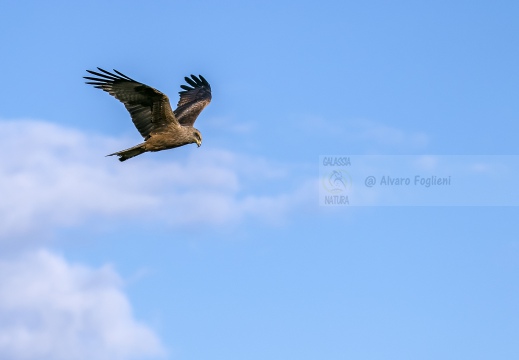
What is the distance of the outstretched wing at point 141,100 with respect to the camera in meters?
20.7

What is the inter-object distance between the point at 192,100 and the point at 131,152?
511cm

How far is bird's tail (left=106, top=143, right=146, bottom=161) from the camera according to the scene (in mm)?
20531

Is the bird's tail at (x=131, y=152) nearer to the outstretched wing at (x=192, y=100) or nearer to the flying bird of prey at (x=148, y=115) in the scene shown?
the flying bird of prey at (x=148, y=115)

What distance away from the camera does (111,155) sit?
796 inches

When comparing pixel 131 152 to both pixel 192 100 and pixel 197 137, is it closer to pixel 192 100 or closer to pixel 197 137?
pixel 197 137

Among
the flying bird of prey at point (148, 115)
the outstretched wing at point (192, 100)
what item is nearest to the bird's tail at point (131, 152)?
the flying bird of prey at point (148, 115)

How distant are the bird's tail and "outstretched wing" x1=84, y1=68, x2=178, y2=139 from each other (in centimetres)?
45

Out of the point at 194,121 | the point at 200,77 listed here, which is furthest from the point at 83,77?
the point at 200,77

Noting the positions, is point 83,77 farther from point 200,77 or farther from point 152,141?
point 200,77

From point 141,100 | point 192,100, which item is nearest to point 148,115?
point 141,100

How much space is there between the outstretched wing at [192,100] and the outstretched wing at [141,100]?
1.88 meters

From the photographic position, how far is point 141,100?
829 inches

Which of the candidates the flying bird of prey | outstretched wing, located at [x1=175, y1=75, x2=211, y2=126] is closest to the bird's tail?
the flying bird of prey

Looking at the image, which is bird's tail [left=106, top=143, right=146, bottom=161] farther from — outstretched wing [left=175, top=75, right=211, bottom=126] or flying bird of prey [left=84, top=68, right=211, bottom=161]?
outstretched wing [left=175, top=75, right=211, bottom=126]
